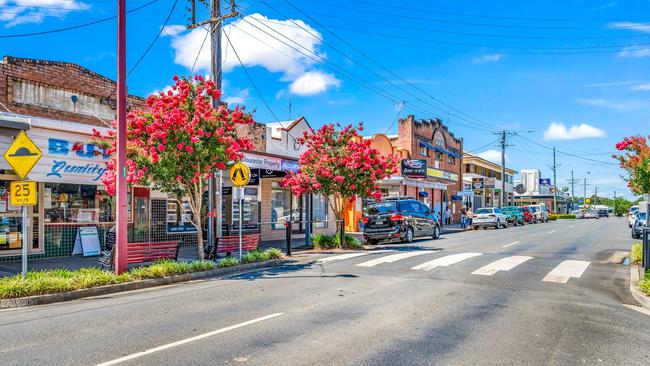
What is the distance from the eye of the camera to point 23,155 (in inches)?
384

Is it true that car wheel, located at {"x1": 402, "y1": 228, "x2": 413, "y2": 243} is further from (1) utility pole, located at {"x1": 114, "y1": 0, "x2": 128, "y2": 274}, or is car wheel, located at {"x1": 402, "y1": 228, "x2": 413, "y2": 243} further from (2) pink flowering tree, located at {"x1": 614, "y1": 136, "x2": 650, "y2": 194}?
(1) utility pole, located at {"x1": 114, "y1": 0, "x2": 128, "y2": 274}

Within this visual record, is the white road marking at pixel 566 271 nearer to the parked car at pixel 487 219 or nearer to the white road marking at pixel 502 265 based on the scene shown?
the white road marking at pixel 502 265

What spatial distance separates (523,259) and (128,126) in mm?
11314

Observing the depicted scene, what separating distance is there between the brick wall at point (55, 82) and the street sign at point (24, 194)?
4836 mm

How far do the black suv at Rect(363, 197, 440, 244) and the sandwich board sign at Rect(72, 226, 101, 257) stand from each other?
11.0 meters

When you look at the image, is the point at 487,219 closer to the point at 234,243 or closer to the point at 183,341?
the point at 234,243

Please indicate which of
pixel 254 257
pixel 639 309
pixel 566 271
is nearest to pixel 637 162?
pixel 566 271

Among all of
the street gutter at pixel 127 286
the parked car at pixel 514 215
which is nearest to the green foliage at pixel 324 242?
the street gutter at pixel 127 286

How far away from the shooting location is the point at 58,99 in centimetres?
1489

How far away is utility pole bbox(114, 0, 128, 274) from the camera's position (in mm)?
10727

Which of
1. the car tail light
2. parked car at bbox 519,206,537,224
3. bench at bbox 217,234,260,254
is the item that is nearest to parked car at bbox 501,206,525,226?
parked car at bbox 519,206,537,224

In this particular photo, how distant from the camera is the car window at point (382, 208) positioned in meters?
22.1

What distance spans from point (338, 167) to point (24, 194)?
10853mm

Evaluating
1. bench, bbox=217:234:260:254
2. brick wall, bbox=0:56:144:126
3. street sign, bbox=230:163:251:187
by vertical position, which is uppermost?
brick wall, bbox=0:56:144:126
